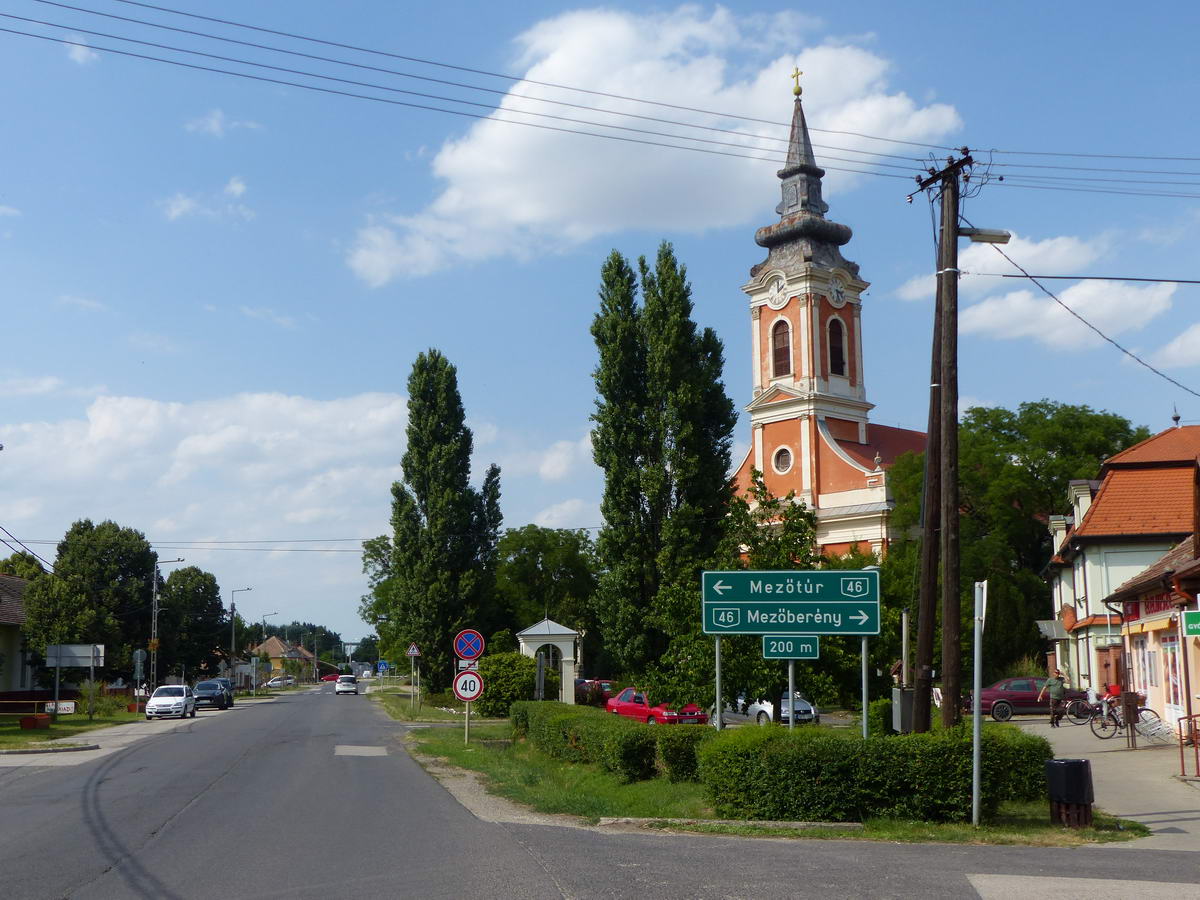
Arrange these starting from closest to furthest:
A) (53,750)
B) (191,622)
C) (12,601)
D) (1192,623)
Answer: (1192,623) → (53,750) → (12,601) → (191,622)

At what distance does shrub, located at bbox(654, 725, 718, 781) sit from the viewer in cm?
1641

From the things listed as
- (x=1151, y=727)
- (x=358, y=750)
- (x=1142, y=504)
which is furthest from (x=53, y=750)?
(x=1142, y=504)

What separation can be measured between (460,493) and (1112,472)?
2627 centimetres

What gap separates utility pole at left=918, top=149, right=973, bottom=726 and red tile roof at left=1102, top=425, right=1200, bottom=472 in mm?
22533

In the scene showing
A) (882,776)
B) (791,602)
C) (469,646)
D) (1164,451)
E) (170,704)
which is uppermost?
(1164,451)

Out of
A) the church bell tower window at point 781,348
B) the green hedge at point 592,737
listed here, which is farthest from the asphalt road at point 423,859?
the church bell tower window at point 781,348

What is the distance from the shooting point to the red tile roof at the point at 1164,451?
35.4 meters

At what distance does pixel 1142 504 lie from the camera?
3528 centimetres

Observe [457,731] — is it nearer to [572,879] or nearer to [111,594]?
[572,879]

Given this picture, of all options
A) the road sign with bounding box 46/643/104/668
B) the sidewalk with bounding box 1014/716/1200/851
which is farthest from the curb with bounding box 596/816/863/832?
the road sign with bounding box 46/643/104/668

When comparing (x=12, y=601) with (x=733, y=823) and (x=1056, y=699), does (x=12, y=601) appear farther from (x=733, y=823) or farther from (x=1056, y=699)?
(x=733, y=823)

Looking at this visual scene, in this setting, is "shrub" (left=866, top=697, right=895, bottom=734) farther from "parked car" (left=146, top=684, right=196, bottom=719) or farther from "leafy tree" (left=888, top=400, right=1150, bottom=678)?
Answer: "leafy tree" (left=888, top=400, right=1150, bottom=678)

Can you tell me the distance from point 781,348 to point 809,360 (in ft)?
7.23

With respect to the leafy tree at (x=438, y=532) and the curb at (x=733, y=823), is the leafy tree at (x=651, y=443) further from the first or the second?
the curb at (x=733, y=823)
